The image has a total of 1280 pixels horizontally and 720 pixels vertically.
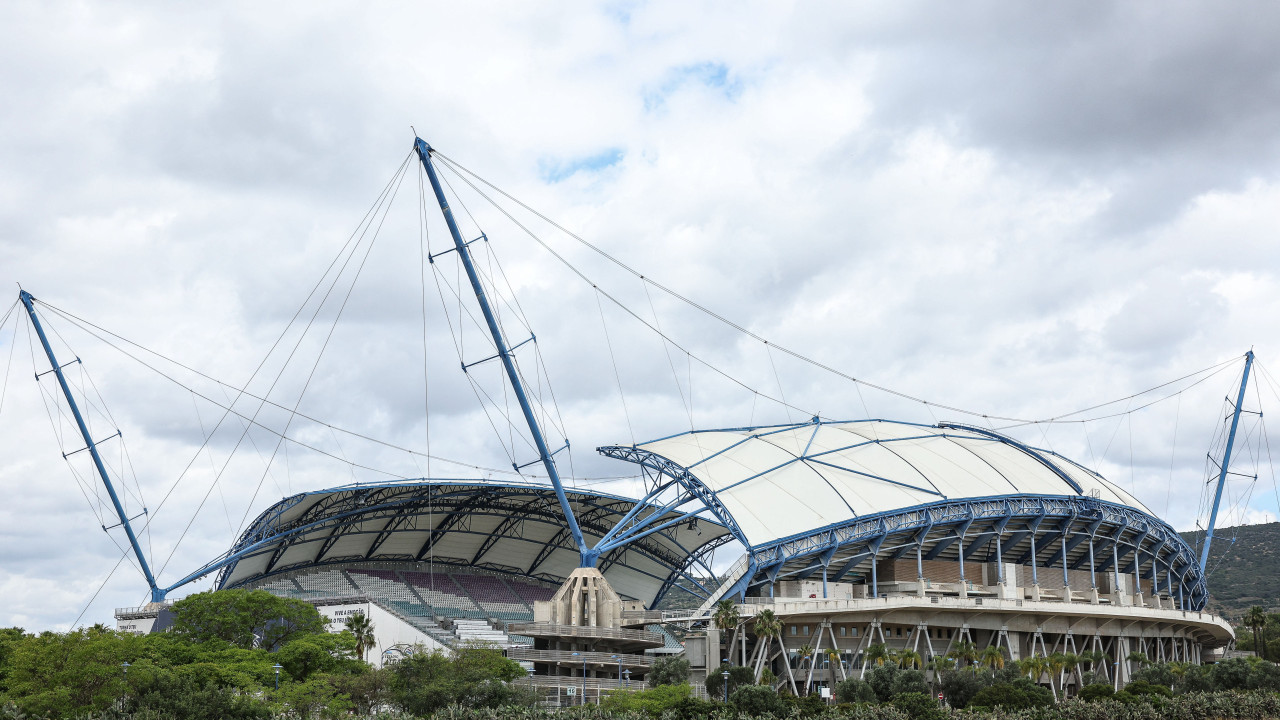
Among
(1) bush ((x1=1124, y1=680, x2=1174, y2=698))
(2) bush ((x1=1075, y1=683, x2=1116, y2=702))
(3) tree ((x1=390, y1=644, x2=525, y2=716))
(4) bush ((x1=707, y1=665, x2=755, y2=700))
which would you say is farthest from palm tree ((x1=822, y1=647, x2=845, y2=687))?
(3) tree ((x1=390, y1=644, x2=525, y2=716))

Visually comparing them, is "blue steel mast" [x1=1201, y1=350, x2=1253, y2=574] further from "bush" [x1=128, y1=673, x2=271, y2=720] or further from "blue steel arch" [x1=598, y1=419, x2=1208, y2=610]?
"bush" [x1=128, y1=673, x2=271, y2=720]

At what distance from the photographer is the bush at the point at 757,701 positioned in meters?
59.2

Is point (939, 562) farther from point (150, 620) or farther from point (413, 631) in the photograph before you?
point (150, 620)

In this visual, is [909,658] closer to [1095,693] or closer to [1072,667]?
[1095,693]

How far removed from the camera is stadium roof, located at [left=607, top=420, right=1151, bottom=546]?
86.9 m

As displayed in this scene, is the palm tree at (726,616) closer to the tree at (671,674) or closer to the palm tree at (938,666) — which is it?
the tree at (671,674)

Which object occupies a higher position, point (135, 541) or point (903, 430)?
point (903, 430)

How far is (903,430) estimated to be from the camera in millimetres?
102938

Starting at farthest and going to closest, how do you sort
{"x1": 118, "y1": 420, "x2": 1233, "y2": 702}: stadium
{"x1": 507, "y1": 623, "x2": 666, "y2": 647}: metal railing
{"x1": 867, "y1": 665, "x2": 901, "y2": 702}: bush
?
1. {"x1": 118, "y1": 420, "x2": 1233, "y2": 702}: stadium
2. {"x1": 507, "y1": 623, "x2": 666, "y2": 647}: metal railing
3. {"x1": 867, "y1": 665, "x2": 901, "y2": 702}: bush

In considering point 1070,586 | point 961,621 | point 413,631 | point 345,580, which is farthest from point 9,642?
point 1070,586

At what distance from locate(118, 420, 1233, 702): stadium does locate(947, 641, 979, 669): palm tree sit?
138 cm

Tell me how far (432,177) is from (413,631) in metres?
45.6

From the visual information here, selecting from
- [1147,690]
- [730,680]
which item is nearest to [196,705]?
[730,680]

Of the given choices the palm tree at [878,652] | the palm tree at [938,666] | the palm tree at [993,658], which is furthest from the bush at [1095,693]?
the palm tree at [878,652]
